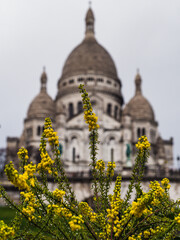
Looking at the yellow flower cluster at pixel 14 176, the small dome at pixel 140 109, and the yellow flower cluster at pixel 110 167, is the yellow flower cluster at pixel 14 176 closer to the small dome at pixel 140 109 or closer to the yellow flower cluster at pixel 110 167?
the yellow flower cluster at pixel 110 167

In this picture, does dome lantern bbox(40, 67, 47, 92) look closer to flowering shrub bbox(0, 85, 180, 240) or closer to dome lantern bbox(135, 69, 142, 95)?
dome lantern bbox(135, 69, 142, 95)

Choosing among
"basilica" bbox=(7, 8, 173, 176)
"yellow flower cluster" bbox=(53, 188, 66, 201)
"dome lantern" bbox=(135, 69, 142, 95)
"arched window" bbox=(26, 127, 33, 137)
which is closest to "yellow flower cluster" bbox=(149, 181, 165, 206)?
"yellow flower cluster" bbox=(53, 188, 66, 201)

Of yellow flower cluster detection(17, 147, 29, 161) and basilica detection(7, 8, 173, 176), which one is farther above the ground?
basilica detection(7, 8, 173, 176)

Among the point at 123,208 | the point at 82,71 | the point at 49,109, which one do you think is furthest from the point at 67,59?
the point at 123,208

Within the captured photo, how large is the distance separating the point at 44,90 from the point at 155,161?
22.7 meters

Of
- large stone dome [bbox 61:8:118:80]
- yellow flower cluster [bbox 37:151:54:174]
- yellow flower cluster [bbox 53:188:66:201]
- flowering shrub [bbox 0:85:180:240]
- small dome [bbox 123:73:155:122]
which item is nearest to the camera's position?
flowering shrub [bbox 0:85:180:240]

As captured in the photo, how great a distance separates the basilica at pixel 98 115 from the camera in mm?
58125

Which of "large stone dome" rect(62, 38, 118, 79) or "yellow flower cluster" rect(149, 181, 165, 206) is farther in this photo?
"large stone dome" rect(62, 38, 118, 79)

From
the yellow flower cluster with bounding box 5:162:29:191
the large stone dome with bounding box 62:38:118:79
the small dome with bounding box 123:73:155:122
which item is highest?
the large stone dome with bounding box 62:38:118:79

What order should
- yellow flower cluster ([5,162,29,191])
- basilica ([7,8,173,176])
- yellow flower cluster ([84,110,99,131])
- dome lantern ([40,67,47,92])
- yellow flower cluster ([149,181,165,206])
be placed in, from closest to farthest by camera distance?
yellow flower cluster ([5,162,29,191]) → yellow flower cluster ([84,110,99,131]) → yellow flower cluster ([149,181,165,206]) → basilica ([7,8,173,176]) → dome lantern ([40,67,47,92])

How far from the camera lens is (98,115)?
192 feet

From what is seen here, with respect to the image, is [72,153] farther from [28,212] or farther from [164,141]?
[28,212]

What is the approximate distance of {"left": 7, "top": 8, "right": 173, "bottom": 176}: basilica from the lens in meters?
58.1

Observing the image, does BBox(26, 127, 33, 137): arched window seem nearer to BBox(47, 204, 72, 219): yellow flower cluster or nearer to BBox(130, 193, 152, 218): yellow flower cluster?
BBox(47, 204, 72, 219): yellow flower cluster
